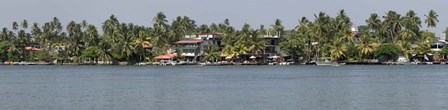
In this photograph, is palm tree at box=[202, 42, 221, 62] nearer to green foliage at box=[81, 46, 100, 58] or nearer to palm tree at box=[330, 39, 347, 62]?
palm tree at box=[330, 39, 347, 62]

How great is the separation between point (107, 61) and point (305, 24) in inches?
1625

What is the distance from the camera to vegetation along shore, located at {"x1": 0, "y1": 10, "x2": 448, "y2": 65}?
13100 cm

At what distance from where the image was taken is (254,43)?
133500 millimetres

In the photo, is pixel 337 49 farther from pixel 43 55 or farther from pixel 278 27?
pixel 43 55

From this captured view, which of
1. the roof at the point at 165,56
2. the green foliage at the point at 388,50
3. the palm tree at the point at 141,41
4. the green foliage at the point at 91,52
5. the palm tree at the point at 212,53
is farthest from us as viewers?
the green foliage at the point at 91,52

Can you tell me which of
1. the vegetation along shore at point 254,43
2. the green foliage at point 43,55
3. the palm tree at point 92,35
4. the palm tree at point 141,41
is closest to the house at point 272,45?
the vegetation along shore at point 254,43

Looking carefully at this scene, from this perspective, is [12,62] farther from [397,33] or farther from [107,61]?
[397,33]

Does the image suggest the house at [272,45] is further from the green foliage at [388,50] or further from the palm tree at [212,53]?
the green foliage at [388,50]

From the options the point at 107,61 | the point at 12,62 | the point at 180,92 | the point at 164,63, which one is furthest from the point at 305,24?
the point at 180,92

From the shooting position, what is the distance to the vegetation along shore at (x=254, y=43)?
131m

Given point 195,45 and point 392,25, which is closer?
point 392,25

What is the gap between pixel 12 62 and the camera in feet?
552

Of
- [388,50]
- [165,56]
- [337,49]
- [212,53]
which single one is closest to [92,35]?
[165,56]

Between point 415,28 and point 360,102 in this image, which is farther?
point 415,28
